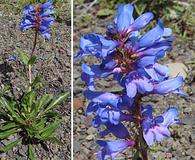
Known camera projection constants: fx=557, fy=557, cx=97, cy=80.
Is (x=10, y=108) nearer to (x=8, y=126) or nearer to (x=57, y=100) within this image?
(x=8, y=126)

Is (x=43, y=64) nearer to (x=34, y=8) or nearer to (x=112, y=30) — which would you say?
(x=34, y=8)

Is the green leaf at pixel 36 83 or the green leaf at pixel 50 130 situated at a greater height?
the green leaf at pixel 36 83

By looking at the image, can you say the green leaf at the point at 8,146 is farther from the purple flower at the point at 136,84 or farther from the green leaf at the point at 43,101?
the purple flower at the point at 136,84

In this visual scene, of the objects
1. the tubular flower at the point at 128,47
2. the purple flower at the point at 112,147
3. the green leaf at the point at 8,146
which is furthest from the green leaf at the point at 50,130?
the tubular flower at the point at 128,47

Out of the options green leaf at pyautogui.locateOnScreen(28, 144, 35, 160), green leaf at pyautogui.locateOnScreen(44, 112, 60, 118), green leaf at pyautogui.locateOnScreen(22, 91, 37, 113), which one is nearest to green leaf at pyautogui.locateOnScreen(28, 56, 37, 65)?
green leaf at pyautogui.locateOnScreen(22, 91, 37, 113)

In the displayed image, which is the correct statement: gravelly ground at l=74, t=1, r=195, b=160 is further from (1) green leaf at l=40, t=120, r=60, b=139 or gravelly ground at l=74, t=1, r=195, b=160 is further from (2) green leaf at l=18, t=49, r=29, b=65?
(2) green leaf at l=18, t=49, r=29, b=65

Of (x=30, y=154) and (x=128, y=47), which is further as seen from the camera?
(x=30, y=154)

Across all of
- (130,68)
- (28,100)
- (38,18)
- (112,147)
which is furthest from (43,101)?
(130,68)

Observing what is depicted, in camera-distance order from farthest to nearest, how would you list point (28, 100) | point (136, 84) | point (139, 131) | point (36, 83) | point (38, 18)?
point (28, 100), point (36, 83), point (38, 18), point (139, 131), point (136, 84)
